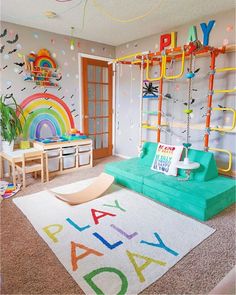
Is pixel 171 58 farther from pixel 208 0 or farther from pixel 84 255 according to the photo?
pixel 84 255

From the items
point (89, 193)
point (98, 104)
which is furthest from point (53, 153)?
point (98, 104)

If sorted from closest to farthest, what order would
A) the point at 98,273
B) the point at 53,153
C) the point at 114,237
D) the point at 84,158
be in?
the point at 98,273, the point at 114,237, the point at 53,153, the point at 84,158

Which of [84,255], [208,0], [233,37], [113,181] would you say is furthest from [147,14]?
[84,255]

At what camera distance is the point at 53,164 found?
3.75m

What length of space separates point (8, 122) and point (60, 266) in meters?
2.38

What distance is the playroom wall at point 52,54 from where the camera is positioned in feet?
11.4

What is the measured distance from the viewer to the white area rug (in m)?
1.58

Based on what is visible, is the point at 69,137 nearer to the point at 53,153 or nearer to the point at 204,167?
the point at 53,153

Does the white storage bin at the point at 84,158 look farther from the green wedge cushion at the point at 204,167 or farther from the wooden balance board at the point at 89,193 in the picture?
the green wedge cushion at the point at 204,167

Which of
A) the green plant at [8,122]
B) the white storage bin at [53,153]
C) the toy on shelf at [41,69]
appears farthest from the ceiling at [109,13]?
the white storage bin at [53,153]

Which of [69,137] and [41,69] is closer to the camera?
[41,69]

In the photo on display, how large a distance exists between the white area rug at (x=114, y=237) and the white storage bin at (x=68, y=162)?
1.08 m

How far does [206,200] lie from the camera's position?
7.41 ft

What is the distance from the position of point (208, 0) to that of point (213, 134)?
178cm
